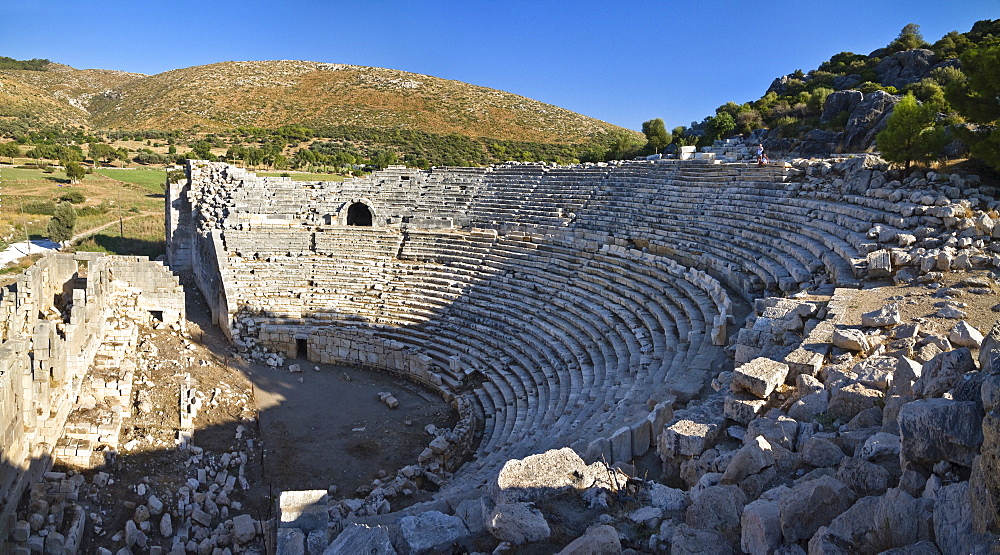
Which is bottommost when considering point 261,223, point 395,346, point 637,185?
point 395,346

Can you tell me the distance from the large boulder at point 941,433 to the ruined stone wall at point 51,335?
28.0 feet

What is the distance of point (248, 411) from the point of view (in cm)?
1214

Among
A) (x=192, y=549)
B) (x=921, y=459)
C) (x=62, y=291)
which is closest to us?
(x=921, y=459)

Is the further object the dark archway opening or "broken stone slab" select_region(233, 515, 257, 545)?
the dark archway opening

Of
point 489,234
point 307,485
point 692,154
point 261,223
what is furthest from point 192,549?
point 692,154

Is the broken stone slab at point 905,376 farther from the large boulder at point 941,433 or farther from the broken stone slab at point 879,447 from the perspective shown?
the large boulder at point 941,433

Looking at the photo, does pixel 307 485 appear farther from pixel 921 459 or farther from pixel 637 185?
pixel 637 185

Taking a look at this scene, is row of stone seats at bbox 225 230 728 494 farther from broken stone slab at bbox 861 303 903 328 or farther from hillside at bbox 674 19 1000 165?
hillside at bbox 674 19 1000 165

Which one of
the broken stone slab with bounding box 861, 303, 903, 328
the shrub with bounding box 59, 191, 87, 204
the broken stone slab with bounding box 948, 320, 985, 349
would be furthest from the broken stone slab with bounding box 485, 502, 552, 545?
the shrub with bounding box 59, 191, 87, 204

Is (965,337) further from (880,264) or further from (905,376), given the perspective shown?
(880,264)

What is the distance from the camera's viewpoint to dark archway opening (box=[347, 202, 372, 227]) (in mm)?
22078

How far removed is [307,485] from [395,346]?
5.09 meters

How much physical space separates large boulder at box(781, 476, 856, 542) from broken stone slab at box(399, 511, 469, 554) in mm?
2047

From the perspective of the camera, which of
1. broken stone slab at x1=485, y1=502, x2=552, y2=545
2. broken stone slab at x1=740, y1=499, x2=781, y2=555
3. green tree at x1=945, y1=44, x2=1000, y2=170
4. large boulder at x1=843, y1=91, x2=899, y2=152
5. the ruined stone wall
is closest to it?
broken stone slab at x1=740, y1=499, x2=781, y2=555
